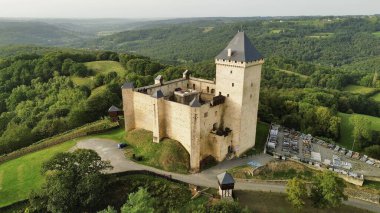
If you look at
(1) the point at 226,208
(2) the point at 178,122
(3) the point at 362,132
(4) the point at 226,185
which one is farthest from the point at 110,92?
(3) the point at 362,132

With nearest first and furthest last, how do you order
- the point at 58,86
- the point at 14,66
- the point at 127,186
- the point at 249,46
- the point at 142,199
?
the point at 142,199 → the point at 127,186 → the point at 249,46 → the point at 58,86 → the point at 14,66

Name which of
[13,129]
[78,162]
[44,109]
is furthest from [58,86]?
[78,162]

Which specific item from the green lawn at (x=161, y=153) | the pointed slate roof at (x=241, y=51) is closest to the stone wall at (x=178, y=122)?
the green lawn at (x=161, y=153)

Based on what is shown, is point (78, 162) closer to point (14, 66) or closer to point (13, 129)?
point (13, 129)

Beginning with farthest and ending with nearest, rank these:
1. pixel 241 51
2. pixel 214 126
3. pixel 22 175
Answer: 1. pixel 214 126
2. pixel 22 175
3. pixel 241 51

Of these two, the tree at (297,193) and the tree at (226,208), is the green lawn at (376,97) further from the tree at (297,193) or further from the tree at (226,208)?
the tree at (226,208)

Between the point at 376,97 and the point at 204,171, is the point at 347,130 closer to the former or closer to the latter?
the point at 204,171
